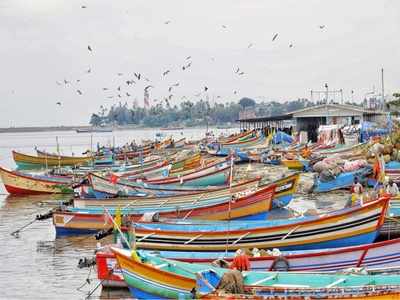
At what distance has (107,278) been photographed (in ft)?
60.2

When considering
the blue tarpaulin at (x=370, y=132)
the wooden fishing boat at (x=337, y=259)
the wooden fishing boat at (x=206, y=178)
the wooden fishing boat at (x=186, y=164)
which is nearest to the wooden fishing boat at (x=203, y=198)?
the wooden fishing boat at (x=206, y=178)

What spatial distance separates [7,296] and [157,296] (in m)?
6.54

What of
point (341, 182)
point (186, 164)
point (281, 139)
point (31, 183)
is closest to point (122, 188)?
point (341, 182)

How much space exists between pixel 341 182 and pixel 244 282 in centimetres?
2116

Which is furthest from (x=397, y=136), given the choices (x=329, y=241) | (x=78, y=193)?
(x=329, y=241)

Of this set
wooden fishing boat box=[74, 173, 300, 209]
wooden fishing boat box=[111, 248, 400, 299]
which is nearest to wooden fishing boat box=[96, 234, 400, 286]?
wooden fishing boat box=[111, 248, 400, 299]

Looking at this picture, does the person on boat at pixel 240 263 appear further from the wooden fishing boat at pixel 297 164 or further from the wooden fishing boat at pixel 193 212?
the wooden fishing boat at pixel 297 164

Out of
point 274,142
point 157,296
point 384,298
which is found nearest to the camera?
Result: point 384,298

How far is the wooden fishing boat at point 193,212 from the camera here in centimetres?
2567

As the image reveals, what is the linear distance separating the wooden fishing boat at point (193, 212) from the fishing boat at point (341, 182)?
9.26 m

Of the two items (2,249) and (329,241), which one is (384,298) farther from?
(2,249)

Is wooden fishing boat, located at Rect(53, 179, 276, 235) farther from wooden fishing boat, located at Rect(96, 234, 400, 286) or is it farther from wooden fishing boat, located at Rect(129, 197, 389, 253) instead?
wooden fishing boat, located at Rect(96, 234, 400, 286)

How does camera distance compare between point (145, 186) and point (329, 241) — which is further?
point (145, 186)

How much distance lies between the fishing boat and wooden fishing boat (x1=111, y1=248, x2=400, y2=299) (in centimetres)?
2020
